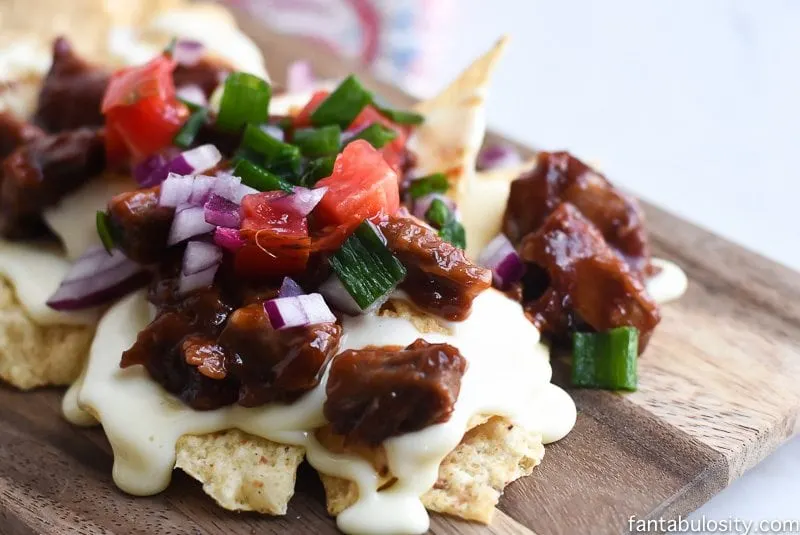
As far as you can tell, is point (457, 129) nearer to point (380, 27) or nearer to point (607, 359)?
point (607, 359)

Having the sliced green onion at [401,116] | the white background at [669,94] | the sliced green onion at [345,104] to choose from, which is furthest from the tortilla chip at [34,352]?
the white background at [669,94]

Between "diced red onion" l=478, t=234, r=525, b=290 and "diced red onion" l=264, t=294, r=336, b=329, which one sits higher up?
"diced red onion" l=264, t=294, r=336, b=329

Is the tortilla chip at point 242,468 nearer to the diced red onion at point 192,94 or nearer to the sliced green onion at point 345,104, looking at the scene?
the sliced green onion at point 345,104

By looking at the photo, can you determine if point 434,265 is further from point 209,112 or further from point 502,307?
point 209,112

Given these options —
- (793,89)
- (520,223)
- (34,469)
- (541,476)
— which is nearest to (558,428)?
(541,476)

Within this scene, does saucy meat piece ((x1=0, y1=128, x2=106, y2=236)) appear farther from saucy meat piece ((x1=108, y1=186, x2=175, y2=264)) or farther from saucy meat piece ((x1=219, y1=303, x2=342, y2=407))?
saucy meat piece ((x1=219, y1=303, x2=342, y2=407))

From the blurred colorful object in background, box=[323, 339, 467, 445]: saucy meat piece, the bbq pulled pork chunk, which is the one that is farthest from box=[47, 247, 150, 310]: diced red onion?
the blurred colorful object in background
